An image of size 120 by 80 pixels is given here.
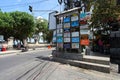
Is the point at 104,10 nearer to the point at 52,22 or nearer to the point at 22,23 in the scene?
the point at 52,22

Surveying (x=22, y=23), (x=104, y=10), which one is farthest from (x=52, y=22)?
(x=22, y=23)

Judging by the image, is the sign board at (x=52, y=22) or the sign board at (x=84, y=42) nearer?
the sign board at (x=84, y=42)

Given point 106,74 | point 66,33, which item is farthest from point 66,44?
point 106,74

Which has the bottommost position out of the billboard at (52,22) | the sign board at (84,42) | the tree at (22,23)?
the sign board at (84,42)

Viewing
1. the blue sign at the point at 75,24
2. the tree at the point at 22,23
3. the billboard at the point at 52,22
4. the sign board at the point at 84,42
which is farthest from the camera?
the tree at the point at 22,23

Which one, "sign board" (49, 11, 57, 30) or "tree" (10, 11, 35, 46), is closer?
"sign board" (49, 11, 57, 30)

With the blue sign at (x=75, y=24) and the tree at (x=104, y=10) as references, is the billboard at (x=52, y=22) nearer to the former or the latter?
the blue sign at (x=75, y=24)

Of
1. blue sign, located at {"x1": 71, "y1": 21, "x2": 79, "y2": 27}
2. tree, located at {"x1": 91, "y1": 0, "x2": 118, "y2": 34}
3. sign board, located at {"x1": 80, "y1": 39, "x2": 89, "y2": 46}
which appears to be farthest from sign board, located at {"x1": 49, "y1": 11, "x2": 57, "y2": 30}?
sign board, located at {"x1": 80, "y1": 39, "x2": 89, "y2": 46}

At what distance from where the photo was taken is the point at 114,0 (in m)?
15.6

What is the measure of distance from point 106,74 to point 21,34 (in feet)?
116

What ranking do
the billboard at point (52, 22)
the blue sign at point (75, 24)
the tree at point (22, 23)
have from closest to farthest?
the blue sign at point (75, 24) → the billboard at point (52, 22) → the tree at point (22, 23)

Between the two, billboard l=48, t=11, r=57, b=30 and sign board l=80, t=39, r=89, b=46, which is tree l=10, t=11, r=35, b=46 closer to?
billboard l=48, t=11, r=57, b=30

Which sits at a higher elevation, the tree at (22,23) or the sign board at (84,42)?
the tree at (22,23)

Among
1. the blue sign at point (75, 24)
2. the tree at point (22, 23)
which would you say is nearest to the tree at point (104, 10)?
the blue sign at point (75, 24)
